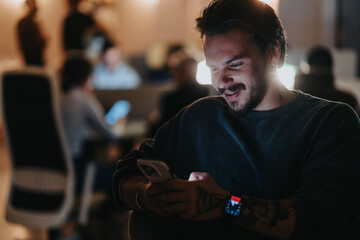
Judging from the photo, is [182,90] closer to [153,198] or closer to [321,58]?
[321,58]

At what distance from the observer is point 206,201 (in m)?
0.93

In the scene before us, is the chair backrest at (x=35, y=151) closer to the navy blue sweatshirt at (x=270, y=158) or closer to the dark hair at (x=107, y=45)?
the navy blue sweatshirt at (x=270, y=158)

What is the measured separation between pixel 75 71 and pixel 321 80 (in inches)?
65.3

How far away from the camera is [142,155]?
120 centimetres

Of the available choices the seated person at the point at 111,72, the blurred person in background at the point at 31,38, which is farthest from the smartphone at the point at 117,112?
the blurred person in background at the point at 31,38

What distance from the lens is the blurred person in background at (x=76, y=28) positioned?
420 centimetres

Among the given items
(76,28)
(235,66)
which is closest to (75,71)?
(76,28)

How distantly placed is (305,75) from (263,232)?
4.15ft

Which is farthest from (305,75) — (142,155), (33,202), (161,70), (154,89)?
(161,70)

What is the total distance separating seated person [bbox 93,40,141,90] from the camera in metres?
4.54

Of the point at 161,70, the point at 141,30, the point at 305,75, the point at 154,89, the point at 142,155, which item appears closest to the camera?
the point at 142,155

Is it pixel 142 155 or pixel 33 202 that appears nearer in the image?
pixel 142 155

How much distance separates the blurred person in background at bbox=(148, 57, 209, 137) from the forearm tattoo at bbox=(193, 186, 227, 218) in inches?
73.8

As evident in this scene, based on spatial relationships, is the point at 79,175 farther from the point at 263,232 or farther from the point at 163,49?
the point at 163,49
